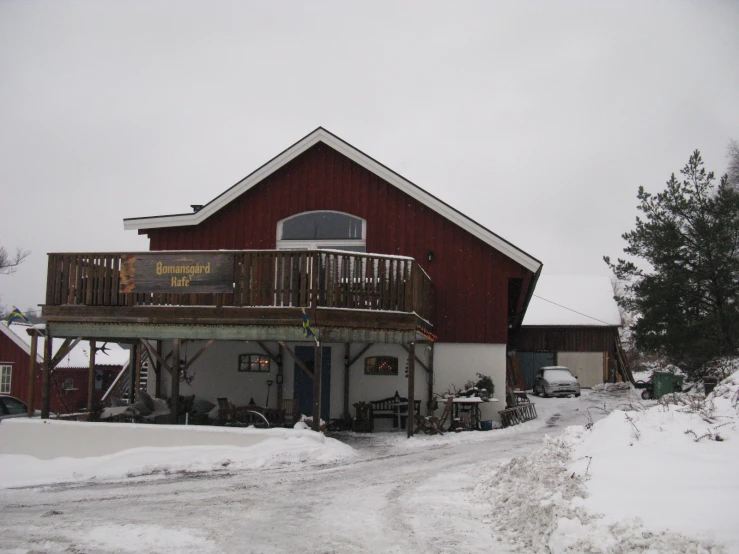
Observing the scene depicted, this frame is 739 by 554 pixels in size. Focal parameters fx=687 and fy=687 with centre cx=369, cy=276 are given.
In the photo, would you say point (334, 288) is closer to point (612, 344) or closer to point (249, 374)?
point (249, 374)

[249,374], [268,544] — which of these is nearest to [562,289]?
[249,374]

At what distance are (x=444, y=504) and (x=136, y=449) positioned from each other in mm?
6701

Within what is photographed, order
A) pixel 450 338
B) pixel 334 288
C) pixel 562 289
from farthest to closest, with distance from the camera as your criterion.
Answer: pixel 562 289
pixel 450 338
pixel 334 288

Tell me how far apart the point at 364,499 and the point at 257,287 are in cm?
647

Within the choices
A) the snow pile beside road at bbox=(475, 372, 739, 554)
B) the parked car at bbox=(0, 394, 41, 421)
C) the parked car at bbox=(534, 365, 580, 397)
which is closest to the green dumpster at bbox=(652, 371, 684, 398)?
the parked car at bbox=(534, 365, 580, 397)

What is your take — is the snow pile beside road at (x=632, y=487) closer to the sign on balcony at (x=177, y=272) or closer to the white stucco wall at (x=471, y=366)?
the sign on balcony at (x=177, y=272)

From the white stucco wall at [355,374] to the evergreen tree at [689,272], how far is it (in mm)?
8127

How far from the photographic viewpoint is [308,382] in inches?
767

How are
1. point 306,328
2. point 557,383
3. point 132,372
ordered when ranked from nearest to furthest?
point 306,328
point 132,372
point 557,383

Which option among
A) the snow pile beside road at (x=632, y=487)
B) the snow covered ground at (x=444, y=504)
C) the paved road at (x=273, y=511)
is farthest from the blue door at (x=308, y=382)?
the snow pile beside road at (x=632, y=487)

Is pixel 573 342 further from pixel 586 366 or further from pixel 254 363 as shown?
pixel 254 363

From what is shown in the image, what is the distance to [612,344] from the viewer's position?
36844 mm

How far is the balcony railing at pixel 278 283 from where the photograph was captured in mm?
14695

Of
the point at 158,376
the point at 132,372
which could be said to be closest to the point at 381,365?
the point at 158,376
